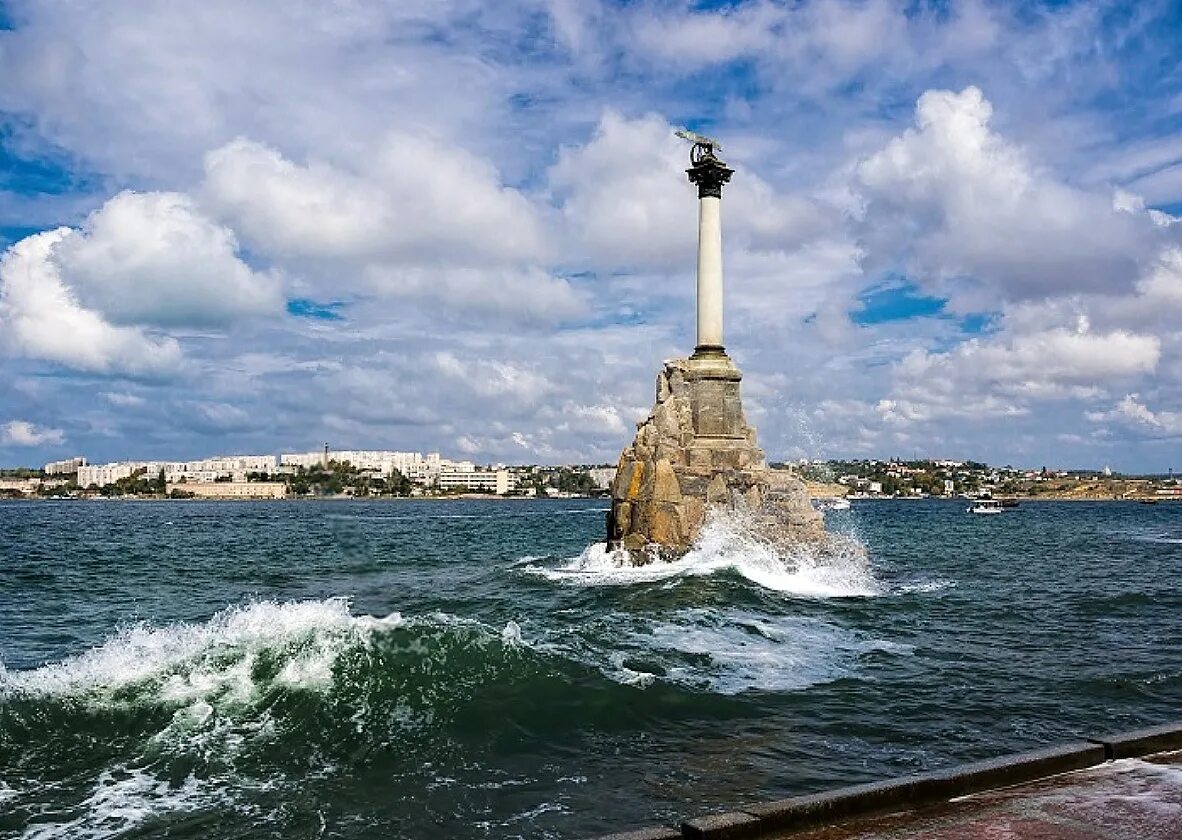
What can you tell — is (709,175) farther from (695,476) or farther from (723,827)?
(723,827)

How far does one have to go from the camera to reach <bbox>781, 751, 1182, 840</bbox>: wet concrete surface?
17.8 ft

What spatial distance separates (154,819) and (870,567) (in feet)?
89.5

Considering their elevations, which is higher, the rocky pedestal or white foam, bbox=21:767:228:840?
the rocky pedestal

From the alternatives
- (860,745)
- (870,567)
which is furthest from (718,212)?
(860,745)

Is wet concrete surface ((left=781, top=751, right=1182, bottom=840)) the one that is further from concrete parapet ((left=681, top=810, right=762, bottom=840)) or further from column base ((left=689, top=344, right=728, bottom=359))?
column base ((left=689, top=344, right=728, bottom=359))

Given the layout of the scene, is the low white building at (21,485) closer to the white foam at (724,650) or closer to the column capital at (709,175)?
the column capital at (709,175)

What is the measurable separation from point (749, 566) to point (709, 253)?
10.8 m

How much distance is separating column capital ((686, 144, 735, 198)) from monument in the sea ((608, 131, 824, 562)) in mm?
32

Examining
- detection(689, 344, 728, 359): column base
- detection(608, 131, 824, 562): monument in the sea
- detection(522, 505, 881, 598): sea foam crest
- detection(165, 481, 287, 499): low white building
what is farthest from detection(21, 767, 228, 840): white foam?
detection(165, 481, 287, 499): low white building

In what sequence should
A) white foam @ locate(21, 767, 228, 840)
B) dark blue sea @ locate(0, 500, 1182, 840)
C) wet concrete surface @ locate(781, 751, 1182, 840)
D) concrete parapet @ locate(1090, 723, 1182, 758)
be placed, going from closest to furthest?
wet concrete surface @ locate(781, 751, 1182, 840) → concrete parapet @ locate(1090, 723, 1182, 758) → white foam @ locate(21, 767, 228, 840) → dark blue sea @ locate(0, 500, 1182, 840)

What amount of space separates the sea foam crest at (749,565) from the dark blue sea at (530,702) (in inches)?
69.5

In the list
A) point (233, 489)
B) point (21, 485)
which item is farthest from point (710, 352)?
point (21, 485)

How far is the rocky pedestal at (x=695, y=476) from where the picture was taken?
1155 inches

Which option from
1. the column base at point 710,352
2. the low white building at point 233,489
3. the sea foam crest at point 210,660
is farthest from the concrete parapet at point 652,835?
the low white building at point 233,489
